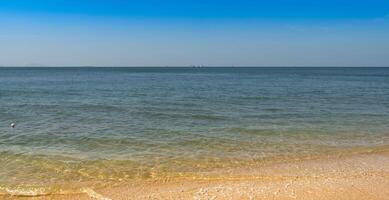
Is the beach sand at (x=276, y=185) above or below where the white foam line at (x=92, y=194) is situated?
above

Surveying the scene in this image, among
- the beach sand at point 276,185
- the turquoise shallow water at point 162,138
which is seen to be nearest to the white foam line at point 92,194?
the beach sand at point 276,185

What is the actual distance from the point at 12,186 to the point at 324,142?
461 inches

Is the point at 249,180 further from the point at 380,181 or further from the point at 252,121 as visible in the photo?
the point at 252,121

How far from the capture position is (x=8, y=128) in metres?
18.8

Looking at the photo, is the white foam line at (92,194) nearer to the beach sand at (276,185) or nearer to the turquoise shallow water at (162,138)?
the beach sand at (276,185)

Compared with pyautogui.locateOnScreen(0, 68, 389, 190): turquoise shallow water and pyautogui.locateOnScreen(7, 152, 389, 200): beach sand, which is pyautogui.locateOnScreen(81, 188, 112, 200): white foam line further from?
pyautogui.locateOnScreen(0, 68, 389, 190): turquoise shallow water

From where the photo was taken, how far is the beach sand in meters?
9.12

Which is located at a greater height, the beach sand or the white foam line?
the beach sand

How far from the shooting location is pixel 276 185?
992 centimetres

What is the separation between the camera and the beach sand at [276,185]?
912 cm

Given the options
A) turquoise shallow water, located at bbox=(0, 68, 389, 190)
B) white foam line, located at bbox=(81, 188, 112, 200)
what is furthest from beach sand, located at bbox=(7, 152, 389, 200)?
turquoise shallow water, located at bbox=(0, 68, 389, 190)

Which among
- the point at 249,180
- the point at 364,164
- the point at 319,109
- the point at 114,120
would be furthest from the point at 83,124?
the point at 319,109

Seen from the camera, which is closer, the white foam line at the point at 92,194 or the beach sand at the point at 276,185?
the beach sand at the point at 276,185

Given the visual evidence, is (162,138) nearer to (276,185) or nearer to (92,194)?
(92,194)
